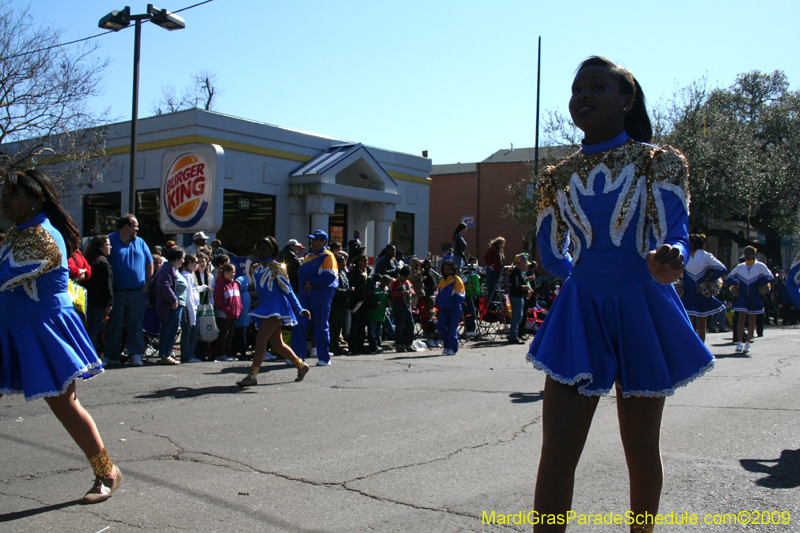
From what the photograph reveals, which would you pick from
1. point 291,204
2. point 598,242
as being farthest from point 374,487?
point 291,204

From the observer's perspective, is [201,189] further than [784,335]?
No

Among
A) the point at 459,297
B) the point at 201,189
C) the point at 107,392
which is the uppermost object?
the point at 201,189

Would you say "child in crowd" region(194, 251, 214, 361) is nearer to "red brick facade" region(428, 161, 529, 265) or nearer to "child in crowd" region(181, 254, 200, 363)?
"child in crowd" region(181, 254, 200, 363)

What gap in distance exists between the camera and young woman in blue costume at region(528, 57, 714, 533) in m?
2.45

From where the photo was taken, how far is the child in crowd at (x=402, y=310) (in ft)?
42.4

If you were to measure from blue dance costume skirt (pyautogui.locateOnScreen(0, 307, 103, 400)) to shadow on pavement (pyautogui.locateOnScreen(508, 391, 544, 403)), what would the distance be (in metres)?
4.58

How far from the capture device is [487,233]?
4656cm

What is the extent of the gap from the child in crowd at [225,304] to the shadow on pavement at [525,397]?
197 inches

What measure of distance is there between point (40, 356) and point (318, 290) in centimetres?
645

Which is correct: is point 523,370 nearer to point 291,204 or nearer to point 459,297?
point 459,297

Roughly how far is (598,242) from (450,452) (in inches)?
112

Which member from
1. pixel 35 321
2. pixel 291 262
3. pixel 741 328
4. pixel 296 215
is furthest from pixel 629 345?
pixel 296 215

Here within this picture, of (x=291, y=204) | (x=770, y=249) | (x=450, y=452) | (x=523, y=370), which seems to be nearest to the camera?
(x=450, y=452)

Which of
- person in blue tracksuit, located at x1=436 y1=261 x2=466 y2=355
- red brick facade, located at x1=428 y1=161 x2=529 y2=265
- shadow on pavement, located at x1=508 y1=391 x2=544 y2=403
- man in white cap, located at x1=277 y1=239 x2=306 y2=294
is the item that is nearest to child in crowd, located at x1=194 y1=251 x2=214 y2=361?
man in white cap, located at x1=277 y1=239 x2=306 y2=294
